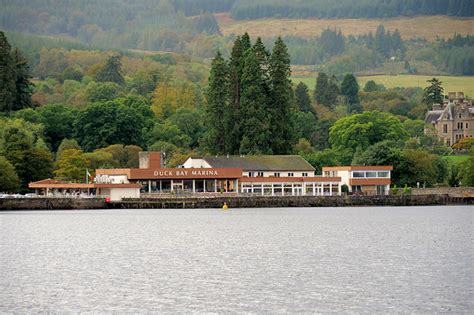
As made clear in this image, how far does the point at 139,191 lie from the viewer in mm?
115438

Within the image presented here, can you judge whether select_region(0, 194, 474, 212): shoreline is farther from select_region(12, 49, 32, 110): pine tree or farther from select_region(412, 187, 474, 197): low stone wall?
select_region(12, 49, 32, 110): pine tree

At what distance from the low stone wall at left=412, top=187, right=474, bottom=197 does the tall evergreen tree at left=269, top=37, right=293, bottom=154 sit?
17.0 m

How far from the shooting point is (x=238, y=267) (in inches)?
1879

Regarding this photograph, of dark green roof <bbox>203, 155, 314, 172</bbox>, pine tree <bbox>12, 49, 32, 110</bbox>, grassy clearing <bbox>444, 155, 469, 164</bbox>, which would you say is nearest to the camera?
dark green roof <bbox>203, 155, 314, 172</bbox>

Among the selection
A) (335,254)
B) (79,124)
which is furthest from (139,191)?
(335,254)

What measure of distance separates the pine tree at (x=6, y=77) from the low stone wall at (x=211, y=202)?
50.8 m

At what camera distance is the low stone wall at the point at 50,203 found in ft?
357

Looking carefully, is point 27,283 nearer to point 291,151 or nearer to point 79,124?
point 291,151

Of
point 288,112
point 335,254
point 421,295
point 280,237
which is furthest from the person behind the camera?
point 288,112

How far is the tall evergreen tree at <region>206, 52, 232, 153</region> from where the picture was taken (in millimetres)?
126312

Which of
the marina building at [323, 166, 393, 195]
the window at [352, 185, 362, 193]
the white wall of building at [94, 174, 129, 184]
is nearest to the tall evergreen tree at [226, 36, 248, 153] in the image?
Result: the marina building at [323, 166, 393, 195]

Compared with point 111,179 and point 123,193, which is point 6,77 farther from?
point 123,193

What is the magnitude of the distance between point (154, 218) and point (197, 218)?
4.35 meters

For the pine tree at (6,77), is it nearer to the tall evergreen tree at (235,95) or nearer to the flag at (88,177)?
the flag at (88,177)
